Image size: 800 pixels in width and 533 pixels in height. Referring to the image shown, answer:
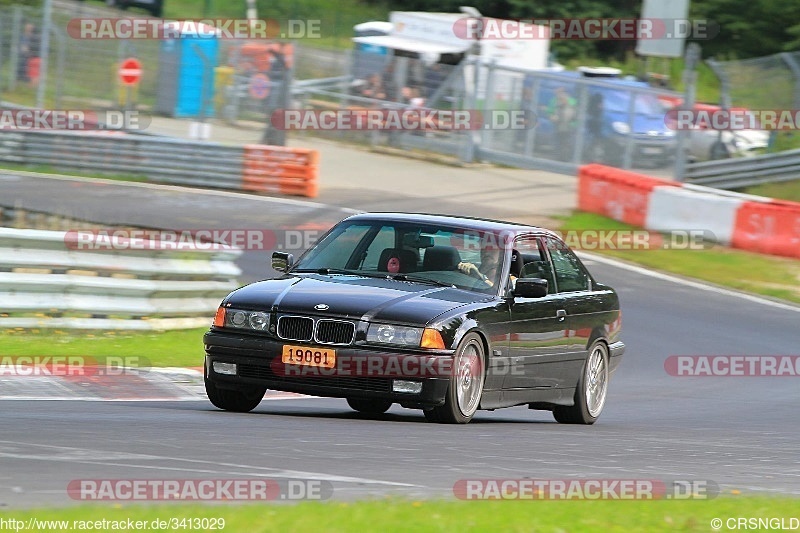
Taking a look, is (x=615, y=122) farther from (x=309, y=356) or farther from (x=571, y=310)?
(x=309, y=356)

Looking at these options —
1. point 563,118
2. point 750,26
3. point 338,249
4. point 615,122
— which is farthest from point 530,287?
point 750,26

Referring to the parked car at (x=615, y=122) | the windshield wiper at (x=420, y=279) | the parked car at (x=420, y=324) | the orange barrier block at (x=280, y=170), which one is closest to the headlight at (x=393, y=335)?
the parked car at (x=420, y=324)

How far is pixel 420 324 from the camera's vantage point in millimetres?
9055

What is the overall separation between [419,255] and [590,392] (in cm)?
221

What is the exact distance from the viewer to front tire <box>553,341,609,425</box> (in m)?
11.4

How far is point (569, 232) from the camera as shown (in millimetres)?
24234

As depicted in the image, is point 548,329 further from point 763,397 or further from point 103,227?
point 103,227

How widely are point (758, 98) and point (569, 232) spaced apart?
565 centimetres

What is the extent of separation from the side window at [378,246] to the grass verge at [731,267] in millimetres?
11772

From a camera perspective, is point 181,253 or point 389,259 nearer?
point 389,259

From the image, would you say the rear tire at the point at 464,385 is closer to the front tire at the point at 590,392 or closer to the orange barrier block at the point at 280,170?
the front tire at the point at 590,392

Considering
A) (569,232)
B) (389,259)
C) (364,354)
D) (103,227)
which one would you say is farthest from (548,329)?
(569,232)

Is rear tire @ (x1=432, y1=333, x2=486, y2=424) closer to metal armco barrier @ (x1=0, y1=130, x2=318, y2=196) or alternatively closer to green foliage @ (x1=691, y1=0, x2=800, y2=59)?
metal armco barrier @ (x1=0, y1=130, x2=318, y2=196)

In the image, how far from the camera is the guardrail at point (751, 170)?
26531 mm
